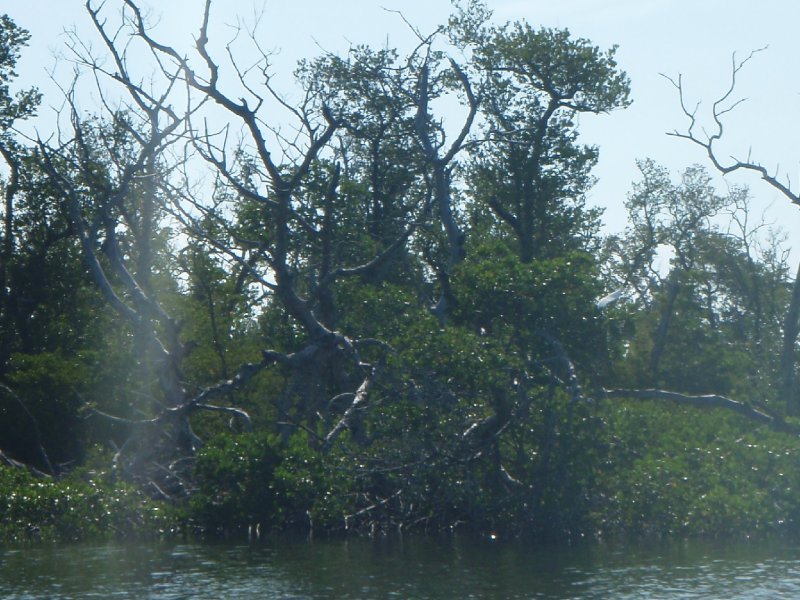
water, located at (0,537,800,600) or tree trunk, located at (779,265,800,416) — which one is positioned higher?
tree trunk, located at (779,265,800,416)

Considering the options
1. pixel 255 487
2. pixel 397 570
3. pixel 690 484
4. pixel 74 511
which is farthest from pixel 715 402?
pixel 74 511

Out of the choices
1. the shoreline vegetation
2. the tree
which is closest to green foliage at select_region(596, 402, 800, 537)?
the shoreline vegetation

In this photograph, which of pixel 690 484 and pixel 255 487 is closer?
pixel 690 484

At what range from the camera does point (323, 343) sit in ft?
64.1

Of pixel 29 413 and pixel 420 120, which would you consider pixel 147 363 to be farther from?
pixel 420 120

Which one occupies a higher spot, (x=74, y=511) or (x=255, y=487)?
(x=255, y=487)

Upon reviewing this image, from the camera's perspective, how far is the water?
12562mm

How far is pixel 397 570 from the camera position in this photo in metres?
14.2

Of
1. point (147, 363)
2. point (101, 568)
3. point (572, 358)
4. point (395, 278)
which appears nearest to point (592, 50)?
point (395, 278)

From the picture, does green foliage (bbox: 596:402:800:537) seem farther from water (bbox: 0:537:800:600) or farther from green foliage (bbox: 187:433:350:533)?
green foliage (bbox: 187:433:350:533)

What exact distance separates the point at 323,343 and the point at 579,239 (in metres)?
11.0

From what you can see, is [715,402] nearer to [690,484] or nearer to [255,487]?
[690,484]

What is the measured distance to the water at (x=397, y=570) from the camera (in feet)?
41.2

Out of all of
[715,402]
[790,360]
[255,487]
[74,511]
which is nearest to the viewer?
[74,511]
